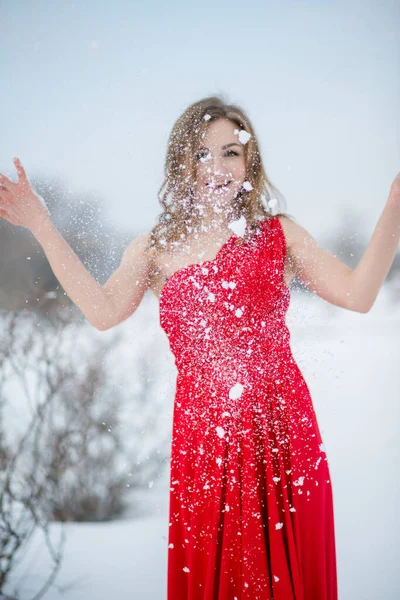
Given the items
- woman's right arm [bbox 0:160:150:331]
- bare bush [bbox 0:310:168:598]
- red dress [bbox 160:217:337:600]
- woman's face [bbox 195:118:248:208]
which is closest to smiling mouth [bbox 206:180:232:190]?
woman's face [bbox 195:118:248:208]

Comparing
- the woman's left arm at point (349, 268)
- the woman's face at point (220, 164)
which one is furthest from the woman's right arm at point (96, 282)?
the woman's left arm at point (349, 268)

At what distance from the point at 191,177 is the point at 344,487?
0.69 meters

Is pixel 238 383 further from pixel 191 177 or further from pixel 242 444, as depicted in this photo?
pixel 191 177

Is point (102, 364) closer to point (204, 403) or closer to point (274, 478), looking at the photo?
point (204, 403)

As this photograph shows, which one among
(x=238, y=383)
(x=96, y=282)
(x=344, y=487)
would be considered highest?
(x=96, y=282)

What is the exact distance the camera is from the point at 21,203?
101 centimetres

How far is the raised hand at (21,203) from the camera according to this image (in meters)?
1.01

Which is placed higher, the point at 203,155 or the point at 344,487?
the point at 203,155

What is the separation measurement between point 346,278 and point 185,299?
241 mm

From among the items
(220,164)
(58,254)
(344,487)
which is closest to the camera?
(58,254)

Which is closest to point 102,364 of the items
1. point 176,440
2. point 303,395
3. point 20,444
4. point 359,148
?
point 20,444

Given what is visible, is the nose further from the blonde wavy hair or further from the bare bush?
the bare bush

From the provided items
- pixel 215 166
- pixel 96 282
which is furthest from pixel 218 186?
pixel 96 282

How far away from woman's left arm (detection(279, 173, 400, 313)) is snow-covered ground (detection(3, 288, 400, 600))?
0.85 feet
